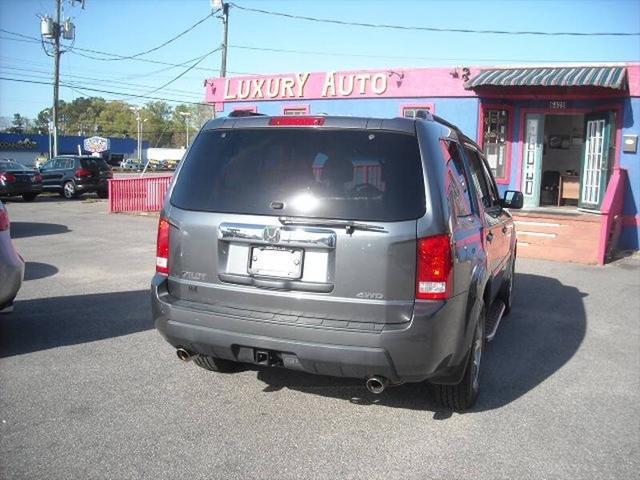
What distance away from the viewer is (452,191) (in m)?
3.55

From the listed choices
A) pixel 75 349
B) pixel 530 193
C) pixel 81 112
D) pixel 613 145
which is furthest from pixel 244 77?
pixel 81 112

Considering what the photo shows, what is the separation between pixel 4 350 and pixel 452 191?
3910mm

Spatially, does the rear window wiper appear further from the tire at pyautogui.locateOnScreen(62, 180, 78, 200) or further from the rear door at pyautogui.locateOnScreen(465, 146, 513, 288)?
the tire at pyautogui.locateOnScreen(62, 180, 78, 200)

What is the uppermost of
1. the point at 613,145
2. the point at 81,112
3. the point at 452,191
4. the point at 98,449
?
the point at 81,112

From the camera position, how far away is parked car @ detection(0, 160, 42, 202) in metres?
20.8

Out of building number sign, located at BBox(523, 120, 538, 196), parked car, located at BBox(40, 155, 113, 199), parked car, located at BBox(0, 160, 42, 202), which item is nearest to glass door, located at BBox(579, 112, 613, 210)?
building number sign, located at BBox(523, 120, 538, 196)

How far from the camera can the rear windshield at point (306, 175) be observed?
10.9ft

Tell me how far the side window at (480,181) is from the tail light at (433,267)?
1.47 m

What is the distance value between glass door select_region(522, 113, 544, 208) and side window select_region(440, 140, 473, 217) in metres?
11.0

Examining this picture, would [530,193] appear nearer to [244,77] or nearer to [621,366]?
[244,77]

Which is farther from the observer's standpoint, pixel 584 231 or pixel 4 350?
pixel 584 231

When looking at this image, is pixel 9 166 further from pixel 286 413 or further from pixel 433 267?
pixel 433 267

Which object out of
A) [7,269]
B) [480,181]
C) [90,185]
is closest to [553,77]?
[480,181]

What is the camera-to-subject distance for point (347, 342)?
3.25m
